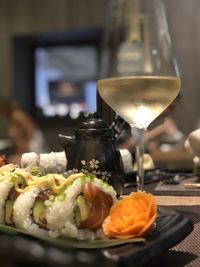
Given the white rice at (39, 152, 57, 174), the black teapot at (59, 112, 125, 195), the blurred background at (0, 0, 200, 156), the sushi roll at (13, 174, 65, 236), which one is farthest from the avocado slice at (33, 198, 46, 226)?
the blurred background at (0, 0, 200, 156)

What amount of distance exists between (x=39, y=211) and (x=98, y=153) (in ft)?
0.81

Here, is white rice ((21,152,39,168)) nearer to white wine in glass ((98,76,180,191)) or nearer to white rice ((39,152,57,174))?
white rice ((39,152,57,174))

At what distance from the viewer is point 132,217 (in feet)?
1.46

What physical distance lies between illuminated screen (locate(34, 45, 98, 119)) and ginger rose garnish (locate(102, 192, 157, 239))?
3.72 meters

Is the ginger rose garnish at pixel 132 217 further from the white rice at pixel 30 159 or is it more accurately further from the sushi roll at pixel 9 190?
the white rice at pixel 30 159

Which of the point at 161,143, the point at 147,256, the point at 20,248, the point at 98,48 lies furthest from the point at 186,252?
the point at 98,48

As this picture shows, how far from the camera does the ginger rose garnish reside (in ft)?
1.46

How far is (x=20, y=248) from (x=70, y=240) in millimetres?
122

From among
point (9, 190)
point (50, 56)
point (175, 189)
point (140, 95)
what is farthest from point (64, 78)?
point (9, 190)

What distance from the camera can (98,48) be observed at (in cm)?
421

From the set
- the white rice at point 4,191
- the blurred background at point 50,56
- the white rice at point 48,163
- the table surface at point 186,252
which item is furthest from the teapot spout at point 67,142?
the blurred background at point 50,56

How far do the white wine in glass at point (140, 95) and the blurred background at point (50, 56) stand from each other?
3332mm

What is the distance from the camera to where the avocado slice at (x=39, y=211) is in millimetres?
461

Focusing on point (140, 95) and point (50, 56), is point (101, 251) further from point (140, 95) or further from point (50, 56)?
point (50, 56)
